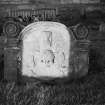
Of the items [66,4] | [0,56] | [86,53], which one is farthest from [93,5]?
[0,56]

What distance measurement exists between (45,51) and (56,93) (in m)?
0.69

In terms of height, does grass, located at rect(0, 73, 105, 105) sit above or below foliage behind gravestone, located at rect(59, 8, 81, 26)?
below

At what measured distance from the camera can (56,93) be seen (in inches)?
127

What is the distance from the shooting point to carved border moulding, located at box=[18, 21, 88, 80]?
3.45 m

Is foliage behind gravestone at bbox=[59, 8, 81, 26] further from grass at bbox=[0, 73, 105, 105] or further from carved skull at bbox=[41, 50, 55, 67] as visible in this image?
grass at bbox=[0, 73, 105, 105]

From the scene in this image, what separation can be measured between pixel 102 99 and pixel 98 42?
6.63 feet

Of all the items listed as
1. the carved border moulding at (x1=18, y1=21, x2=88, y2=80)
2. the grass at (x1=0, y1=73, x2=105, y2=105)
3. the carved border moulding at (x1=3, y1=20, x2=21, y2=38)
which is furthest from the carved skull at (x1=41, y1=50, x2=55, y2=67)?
the carved border moulding at (x1=3, y1=20, x2=21, y2=38)

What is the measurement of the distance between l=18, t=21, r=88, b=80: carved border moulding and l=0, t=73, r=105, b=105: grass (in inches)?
8.1

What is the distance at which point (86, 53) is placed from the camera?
3572 mm

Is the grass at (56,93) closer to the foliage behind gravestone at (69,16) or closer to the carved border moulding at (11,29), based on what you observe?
the carved border moulding at (11,29)

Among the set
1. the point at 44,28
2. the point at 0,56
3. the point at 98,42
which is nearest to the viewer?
the point at 44,28

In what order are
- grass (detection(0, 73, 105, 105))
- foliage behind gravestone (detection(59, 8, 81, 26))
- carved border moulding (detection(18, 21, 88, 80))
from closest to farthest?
grass (detection(0, 73, 105, 105)) < carved border moulding (detection(18, 21, 88, 80)) < foliage behind gravestone (detection(59, 8, 81, 26))

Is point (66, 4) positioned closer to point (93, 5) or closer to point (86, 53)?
point (93, 5)

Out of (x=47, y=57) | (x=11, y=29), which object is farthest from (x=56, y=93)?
(x=11, y=29)
